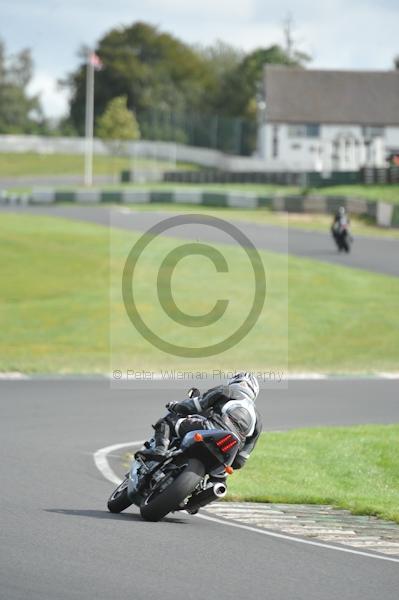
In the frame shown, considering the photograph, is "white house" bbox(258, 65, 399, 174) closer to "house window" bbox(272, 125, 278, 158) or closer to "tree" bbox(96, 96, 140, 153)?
"house window" bbox(272, 125, 278, 158)

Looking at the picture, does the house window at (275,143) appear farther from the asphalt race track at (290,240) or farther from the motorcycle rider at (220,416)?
the motorcycle rider at (220,416)

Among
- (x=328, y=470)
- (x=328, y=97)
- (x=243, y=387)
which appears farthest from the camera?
(x=328, y=97)

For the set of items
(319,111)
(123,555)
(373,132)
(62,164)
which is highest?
(319,111)

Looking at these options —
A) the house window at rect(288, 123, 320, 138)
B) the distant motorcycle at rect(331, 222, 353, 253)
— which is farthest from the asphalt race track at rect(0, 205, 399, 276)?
the house window at rect(288, 123, 320, 138)

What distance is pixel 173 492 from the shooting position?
9664mm

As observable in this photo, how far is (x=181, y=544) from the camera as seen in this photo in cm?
907

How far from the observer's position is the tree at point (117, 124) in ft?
330

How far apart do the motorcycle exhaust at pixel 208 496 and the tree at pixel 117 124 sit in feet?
301

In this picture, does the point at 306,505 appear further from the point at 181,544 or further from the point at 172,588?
the point at 172,588

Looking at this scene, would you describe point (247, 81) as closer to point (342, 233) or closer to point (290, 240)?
point (290, 240)

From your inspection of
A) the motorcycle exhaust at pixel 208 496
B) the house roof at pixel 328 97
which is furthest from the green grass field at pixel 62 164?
the motorcycle exhaust at pixel 208 496

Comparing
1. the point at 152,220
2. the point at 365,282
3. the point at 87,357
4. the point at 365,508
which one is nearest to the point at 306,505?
the point at 365,508

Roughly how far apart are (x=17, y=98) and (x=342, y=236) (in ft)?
334

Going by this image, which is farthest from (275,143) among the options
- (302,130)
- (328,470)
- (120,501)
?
(120,501)
